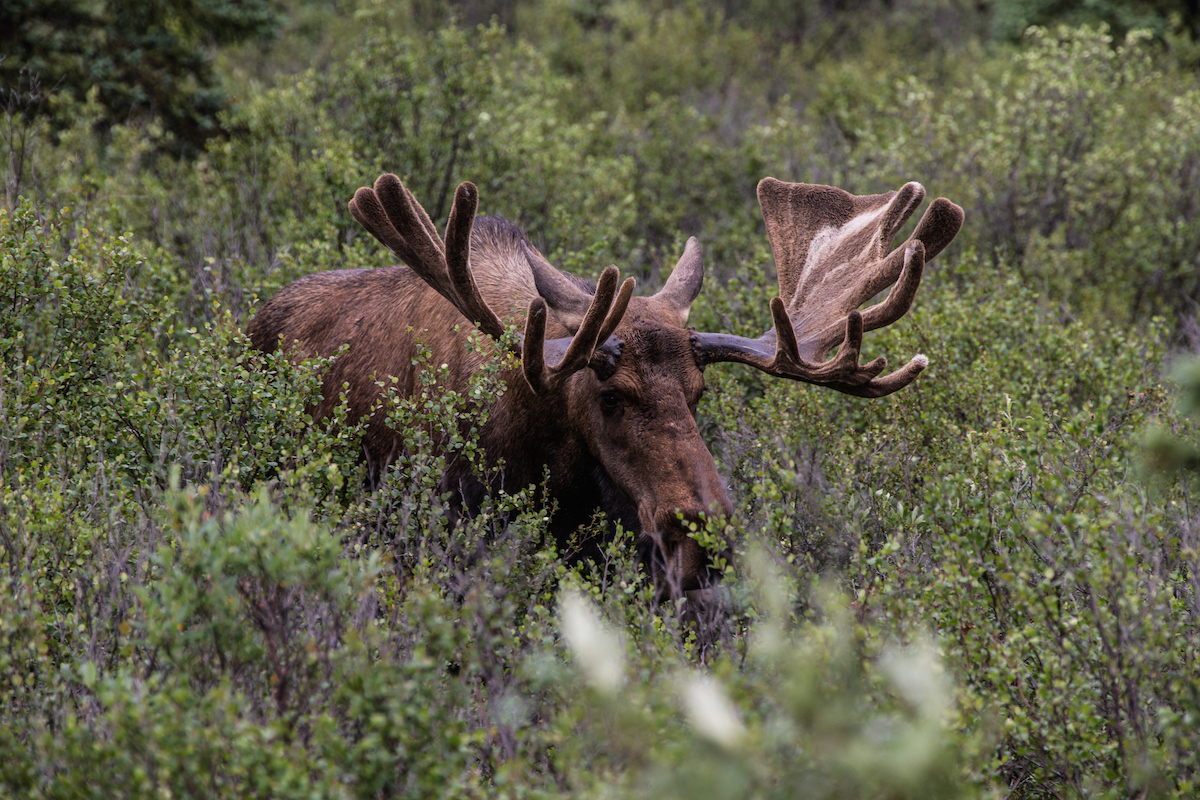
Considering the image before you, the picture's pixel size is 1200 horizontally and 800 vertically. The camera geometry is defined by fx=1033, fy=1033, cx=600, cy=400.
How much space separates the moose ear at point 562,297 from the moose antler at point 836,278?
559 mm

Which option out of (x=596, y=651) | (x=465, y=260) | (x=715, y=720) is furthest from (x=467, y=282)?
(x=715, y=720)

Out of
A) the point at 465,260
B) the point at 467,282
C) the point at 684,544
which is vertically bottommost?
the point at 684,544

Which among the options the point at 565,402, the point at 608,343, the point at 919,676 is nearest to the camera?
the point at 919,676

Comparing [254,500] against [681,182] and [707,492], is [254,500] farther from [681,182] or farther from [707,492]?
[681,182]

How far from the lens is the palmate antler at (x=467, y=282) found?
12.4 feet

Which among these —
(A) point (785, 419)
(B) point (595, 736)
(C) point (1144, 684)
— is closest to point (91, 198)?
(A) point (785, 419)

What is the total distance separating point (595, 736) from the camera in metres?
2.46

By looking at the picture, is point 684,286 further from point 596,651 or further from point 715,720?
point 715,720

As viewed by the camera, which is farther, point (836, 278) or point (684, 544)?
point (836, 278)

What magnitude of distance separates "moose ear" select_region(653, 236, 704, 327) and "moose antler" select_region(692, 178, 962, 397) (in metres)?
0.36

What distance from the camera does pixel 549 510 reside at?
4410 mm

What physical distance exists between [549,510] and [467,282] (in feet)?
3.36

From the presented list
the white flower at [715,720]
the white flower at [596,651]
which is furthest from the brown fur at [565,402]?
the white flower at [715,720]

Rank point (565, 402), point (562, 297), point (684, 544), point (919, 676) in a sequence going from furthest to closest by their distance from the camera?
point (562, 297), point (565, 402), point (684, 544), point (919, 676)
